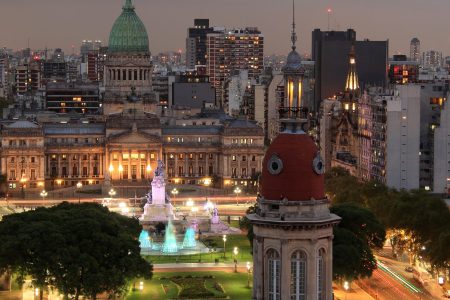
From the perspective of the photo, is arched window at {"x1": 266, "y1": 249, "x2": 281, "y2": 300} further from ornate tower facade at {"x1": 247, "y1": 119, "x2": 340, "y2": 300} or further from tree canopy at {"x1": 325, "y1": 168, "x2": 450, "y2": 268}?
tree canopy at {"x1": 325, "y1": 168, "x2": 450, "y2": 268}

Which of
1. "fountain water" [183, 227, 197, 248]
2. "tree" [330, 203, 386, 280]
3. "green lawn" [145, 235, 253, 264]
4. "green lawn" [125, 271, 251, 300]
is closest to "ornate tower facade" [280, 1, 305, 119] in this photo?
"tree" [330, 203, 386, 280]

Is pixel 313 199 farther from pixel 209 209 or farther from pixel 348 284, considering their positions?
pixel 209 209

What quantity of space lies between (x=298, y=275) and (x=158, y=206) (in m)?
104

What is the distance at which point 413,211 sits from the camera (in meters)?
140

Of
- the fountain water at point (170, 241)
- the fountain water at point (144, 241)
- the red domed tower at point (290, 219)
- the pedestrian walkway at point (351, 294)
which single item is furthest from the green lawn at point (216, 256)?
the red domed tower at point (290, 219)

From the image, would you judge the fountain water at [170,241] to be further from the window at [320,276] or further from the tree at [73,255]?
the window at [320,276]

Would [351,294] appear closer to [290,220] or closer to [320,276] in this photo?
[320,276]

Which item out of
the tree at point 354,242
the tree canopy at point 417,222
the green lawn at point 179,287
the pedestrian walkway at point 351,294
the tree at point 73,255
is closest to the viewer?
the tree at point 73,255

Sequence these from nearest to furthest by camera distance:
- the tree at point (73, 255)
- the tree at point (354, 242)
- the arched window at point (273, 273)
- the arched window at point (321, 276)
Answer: the arched window at point (273, 273), the arched window at point (321, 276), the tree at point (73, 255), the tree at point (354, 242)

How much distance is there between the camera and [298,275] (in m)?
59.0

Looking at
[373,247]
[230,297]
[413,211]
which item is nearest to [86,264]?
[230,297]

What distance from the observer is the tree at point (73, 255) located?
329ft

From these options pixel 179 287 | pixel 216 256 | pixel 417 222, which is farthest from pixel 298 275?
pixel 216 256

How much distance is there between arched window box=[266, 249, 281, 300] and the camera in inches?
2313
